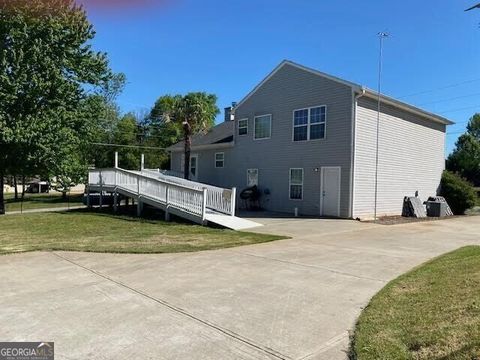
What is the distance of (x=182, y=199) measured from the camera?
15.8 m

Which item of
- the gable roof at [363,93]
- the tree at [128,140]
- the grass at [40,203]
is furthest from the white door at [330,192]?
the tree at [128,140]

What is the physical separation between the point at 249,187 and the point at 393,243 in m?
11.5

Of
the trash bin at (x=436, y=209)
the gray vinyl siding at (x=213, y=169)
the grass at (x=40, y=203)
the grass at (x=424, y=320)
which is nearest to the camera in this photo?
the grass at (x=424, y=320)

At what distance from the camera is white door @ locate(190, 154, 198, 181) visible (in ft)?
89.7

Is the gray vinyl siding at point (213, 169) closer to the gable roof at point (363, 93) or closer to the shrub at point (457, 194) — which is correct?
the gable roof at point (363, 93)

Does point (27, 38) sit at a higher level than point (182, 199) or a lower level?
higher

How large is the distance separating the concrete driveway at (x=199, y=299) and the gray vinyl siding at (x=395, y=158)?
8185mm

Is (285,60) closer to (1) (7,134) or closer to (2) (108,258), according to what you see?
(1) (7,134)

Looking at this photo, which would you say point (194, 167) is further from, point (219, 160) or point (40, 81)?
point (40, 81)

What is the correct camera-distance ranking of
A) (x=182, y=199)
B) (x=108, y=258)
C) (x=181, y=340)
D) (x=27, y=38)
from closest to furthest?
1. (x=181, y=340)
2. (x=108, y=258)
3. (x=182, y=199)
4. (x=27, y=38)

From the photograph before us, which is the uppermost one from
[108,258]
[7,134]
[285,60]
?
[285,60]

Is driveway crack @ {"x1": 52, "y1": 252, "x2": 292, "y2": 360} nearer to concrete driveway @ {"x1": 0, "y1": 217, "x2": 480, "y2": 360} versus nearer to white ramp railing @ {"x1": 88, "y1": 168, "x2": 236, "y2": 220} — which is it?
concrete driveway @ {"x1": 0, "y1": 217, "x2": 480, "y2": 360}

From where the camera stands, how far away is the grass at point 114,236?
9992mm

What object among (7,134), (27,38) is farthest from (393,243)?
(27,38)
